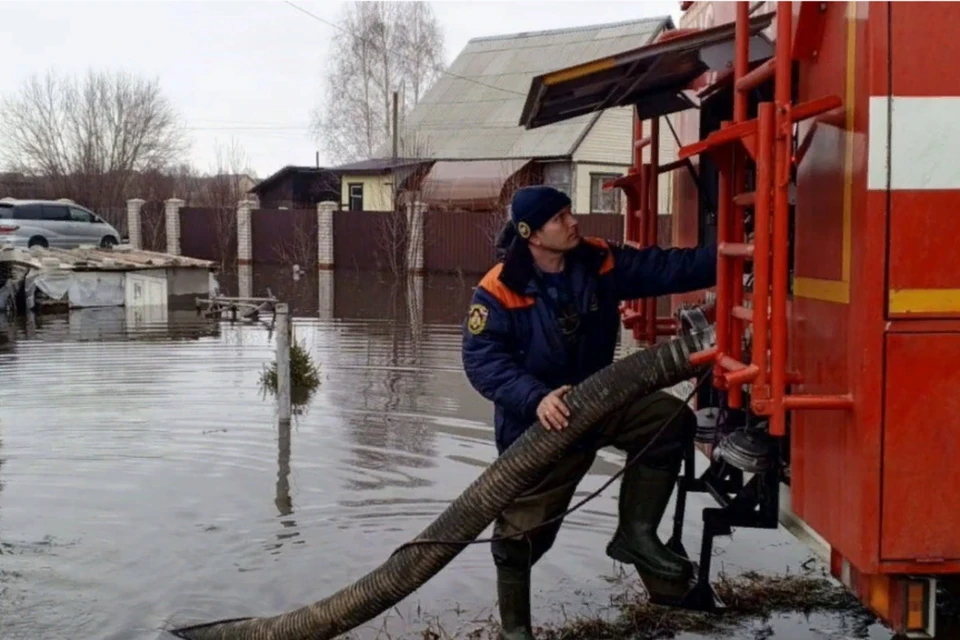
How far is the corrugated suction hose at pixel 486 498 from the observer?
3885 mm

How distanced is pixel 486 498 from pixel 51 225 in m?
33.2

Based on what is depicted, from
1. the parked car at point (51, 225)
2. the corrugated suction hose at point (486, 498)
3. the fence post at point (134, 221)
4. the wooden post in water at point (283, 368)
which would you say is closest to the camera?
the corrugated suction hose at point (486, 498)

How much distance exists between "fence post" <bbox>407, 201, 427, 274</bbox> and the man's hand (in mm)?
28040

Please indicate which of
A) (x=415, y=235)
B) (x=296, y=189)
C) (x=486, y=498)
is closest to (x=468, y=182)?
(x=415, y=235)

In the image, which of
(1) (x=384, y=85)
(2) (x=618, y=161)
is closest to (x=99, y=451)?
(2) (x=618, y=161)

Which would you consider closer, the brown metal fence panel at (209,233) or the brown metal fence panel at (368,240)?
the brown metal fence panel at (368,240)

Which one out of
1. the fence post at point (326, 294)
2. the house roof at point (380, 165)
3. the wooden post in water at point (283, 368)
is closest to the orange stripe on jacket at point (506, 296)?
the wooden post in water at point (283, 368)

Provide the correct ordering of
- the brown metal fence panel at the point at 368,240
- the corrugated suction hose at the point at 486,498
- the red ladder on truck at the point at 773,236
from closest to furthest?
the red ladder on truck at the point at 773,236, the corrugated suction hose at the point at 486,498, the brown metal fence panel at the point at 368,240

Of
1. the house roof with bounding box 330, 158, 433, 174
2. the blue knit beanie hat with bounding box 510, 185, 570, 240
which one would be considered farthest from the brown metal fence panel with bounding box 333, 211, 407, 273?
the blue knit beanie hat with bounding box 510, 185, 570, 240

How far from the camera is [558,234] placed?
4.23 m

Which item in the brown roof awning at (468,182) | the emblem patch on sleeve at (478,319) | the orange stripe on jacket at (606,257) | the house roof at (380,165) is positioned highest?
the house roof at (380,165)

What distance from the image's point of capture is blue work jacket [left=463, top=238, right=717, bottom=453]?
4.20 m

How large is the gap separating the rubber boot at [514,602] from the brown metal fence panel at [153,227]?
37.6 m

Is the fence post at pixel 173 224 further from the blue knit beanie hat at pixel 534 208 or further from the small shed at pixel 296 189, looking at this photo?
the blue knit beanie hat at pixel 534 208
